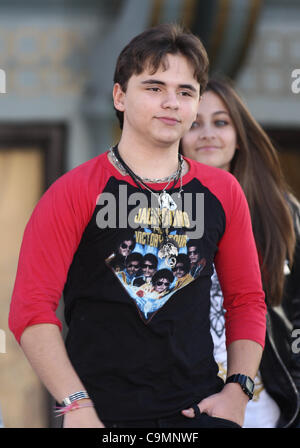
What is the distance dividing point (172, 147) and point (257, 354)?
0.58 m

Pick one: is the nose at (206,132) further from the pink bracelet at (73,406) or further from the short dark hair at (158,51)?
the pink bracelet at (73,406)

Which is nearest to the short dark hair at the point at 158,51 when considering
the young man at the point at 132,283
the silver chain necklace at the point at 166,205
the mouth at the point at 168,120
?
the young man at the point at 132,283

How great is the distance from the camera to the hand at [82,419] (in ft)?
5.66

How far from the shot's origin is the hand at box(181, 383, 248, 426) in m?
1.89

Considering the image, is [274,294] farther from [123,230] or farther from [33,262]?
[33,262]

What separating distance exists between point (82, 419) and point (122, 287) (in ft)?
1.04

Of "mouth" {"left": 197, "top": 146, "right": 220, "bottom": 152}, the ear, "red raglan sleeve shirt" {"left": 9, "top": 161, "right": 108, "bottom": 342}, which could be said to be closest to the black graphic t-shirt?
"red raglan sleeve shirt" {"left": 9, "top": 161, "right": 108, "bottom": 342}

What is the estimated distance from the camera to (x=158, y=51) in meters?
1.89

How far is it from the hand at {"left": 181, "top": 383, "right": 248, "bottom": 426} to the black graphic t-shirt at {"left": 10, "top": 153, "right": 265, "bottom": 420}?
0.02 meters

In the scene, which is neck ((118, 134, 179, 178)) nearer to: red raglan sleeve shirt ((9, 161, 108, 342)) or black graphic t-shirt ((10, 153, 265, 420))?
black graphic t-shirt ((10, 153, 265, 420))

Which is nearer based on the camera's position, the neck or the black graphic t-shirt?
the black graphic t-shirt

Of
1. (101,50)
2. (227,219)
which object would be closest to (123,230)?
(227,219)

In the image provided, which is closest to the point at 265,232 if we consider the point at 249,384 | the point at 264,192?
the point at 264,192

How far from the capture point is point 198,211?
6.43 feet
